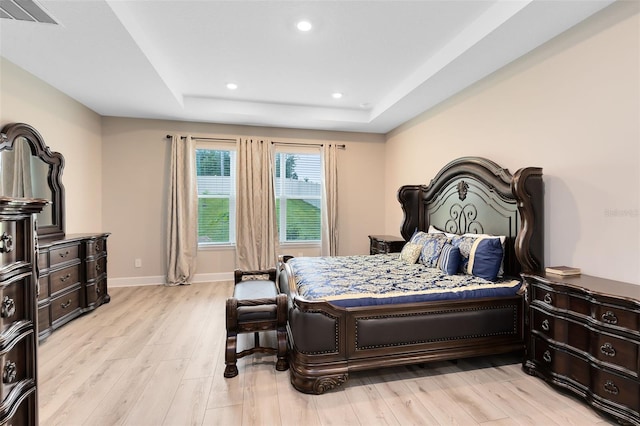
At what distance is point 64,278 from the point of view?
10.5ft

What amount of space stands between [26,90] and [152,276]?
2.89 m

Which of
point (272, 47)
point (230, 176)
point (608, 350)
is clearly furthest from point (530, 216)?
point (230, 176)

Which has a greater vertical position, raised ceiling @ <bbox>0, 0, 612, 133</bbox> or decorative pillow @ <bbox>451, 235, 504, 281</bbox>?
raised ceiling @ <bbox>0, 0, 612, 133</bbox>

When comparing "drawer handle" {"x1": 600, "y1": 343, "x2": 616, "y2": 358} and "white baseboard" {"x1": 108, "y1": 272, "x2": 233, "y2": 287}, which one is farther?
"white baseboard" {"x1": 108, "y1": 272, "x2": 233, "y2": 287}

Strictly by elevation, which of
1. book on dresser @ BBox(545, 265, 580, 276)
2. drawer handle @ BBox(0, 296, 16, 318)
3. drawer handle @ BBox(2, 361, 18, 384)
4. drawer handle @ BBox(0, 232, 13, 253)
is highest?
drawer handle @ BBox(0, 232, 13, 253)

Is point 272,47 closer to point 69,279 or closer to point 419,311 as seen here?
point 419,311

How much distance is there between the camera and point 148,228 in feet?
15.8

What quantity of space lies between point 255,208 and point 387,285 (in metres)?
3.16

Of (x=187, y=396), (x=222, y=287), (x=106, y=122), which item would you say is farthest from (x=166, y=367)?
(x=106, y=122)

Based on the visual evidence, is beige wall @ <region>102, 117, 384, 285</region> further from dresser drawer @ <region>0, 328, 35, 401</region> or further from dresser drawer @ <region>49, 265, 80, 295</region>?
dresser drawer @ <region>0, 328, 35, 401</region>

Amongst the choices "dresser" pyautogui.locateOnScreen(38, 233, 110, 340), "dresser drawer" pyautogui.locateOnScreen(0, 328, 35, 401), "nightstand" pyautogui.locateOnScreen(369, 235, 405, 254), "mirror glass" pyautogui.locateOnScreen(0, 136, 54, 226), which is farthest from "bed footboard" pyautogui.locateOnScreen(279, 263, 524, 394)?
"mirror glass" pyautogui.locateOnScreen(0, 136, 54, 226)

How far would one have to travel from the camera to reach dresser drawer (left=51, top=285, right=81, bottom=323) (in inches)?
119

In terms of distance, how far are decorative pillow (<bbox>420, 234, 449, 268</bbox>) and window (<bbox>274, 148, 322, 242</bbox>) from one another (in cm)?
250

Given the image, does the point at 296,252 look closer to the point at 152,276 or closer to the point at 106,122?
the point at 152,276
